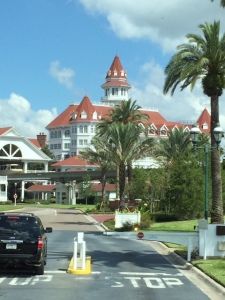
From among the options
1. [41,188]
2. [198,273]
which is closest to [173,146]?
[198,273]

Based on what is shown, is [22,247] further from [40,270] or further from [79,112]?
[79,112]

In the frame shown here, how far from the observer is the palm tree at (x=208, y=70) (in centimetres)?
2755

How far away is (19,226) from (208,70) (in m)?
14.7

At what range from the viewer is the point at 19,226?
53.6 ft

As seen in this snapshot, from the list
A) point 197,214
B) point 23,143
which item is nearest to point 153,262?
point 197,214

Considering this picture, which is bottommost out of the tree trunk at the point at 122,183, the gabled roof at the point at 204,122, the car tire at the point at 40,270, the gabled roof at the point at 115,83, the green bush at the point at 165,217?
the car tire at the point at 40,270

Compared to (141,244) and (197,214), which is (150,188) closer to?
(197,214)

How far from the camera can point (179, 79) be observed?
99.3 feet

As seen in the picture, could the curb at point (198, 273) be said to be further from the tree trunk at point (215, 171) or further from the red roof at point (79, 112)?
the red roof at point (79, 112)

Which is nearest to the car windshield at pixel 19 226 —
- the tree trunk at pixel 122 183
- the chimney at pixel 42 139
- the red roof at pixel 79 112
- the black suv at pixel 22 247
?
the black suv at pixel 22 247

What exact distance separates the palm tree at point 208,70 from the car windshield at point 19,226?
41.2ft

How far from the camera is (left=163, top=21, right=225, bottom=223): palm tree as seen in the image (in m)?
27.5

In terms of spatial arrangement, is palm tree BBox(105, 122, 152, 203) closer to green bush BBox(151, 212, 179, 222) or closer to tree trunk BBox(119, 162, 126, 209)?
tree trunk BBox(119, 162, 126, 209)

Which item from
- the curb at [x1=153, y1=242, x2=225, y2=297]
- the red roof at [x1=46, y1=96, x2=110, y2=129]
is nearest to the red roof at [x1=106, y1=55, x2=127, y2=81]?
the red roof at [x1=46, y1=96, x2=110, y2=129]
